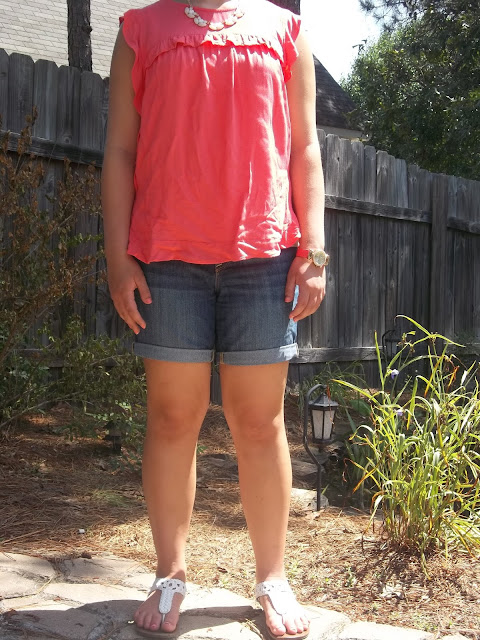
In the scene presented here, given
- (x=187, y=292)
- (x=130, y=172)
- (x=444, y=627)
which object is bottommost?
(x=444, y=627)

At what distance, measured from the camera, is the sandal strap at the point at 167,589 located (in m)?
1.89

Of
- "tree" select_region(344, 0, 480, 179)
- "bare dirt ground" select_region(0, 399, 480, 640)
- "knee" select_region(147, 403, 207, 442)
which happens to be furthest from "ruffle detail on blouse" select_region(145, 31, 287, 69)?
"tree" select_region(344, 0, 480, 179)

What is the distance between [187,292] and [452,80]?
35.5 ft

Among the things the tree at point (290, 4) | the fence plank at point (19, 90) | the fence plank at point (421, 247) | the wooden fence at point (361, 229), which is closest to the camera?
the fence plank at point (19, 90)

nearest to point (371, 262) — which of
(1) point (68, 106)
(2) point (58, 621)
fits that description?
(1) point (68, 106)

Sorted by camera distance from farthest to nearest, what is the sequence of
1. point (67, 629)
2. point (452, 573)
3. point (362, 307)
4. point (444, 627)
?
1. point (362, 307)
2. point (452, 573)
3. point (444, 627)
4. point (67, 629)

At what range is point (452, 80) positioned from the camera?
1157cm

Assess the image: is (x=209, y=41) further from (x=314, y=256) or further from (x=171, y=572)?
(x=171, y=572)

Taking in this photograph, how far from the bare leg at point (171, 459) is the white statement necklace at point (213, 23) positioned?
0.81 meters

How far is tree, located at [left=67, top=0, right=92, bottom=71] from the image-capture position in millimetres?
5570

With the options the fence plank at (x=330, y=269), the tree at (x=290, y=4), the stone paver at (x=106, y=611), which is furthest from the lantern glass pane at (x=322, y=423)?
the tree at (x=290, y=4)

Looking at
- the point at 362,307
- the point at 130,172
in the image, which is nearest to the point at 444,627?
the point at 130,172

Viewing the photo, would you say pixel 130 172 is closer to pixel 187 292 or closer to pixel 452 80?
pixel 187 292

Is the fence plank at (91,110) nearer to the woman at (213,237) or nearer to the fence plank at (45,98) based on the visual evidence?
the fence plank at (45,98)
